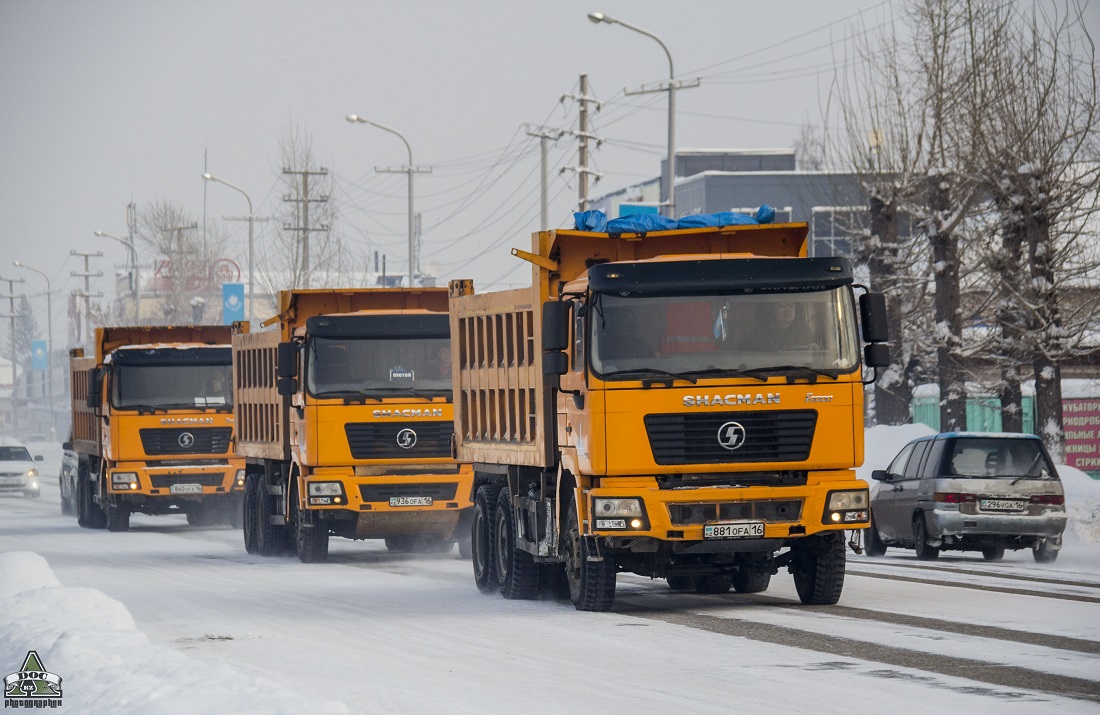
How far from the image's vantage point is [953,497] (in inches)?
847

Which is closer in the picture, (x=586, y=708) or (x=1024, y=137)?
(x=586, y=708)

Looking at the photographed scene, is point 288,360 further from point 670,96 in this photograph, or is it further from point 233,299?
point 233,299

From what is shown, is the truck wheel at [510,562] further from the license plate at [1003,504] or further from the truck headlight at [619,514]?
the license plate at [1003,504]

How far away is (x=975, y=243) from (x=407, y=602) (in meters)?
19.4

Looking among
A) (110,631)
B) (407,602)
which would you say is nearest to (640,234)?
(407,602)

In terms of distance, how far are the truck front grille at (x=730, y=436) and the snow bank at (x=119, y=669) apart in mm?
4250

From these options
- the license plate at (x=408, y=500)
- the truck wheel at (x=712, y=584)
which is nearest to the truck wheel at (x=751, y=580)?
the truck wheel at (x=712, y=584)

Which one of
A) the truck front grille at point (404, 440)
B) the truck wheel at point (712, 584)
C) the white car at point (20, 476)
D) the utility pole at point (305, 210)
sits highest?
the utility pole at point (305, 210)

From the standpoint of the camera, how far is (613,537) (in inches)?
569

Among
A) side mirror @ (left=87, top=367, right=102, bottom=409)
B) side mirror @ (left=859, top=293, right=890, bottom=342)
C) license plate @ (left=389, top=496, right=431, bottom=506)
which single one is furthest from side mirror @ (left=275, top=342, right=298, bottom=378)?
side mirror @ (left=87, top=367, right=102, bottom=409)

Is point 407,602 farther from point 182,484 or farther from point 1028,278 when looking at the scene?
point 1028,278

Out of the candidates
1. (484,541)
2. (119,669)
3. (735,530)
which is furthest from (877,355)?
(119,669)

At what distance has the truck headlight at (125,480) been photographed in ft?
102

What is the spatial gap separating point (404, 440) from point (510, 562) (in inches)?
218
